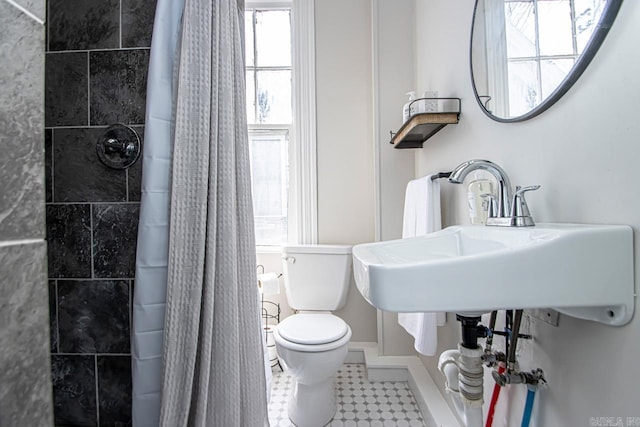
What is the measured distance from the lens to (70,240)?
37.5 inches

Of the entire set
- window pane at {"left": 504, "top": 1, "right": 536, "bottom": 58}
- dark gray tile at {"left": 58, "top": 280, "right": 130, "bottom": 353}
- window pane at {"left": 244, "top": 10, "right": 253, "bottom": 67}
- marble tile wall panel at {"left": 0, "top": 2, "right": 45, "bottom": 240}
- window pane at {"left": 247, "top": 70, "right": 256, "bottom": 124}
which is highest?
window pane at {"left": 244, "top": 10, "right": 253, "bottom": 67}

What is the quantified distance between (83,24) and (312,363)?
1568 millimetres

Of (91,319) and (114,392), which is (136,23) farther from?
(114,392)

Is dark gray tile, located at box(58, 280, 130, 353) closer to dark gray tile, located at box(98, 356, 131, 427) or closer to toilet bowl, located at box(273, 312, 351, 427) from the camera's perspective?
dark gray tile, located at box(98, 356, 131, 427)

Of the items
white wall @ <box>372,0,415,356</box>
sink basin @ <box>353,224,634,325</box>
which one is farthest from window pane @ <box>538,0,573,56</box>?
white wall @ <box>372,0,415,356</box>

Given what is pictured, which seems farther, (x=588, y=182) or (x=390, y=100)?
(x=390, y=100)

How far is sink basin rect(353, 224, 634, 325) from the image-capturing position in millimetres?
449

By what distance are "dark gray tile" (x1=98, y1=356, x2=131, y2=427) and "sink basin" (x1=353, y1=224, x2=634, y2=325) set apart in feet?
3.26

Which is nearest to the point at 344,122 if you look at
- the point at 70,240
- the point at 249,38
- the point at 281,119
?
the point at 281,119

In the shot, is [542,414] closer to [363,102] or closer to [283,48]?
[363,102]

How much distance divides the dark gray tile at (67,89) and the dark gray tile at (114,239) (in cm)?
33

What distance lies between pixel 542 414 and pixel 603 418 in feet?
0.60

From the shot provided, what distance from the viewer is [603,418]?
528mm

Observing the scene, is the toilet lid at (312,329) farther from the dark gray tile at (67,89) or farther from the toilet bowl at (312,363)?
the dark gray tile at (67,89)
